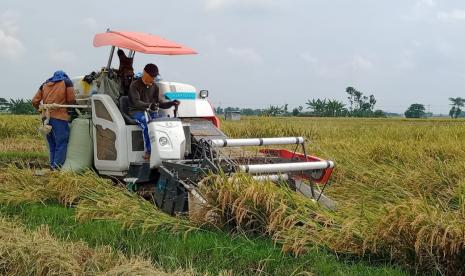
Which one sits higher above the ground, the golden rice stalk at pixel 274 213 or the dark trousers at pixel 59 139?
the dark trousers at pixel 59 139

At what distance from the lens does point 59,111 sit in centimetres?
828

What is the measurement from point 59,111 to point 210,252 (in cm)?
426

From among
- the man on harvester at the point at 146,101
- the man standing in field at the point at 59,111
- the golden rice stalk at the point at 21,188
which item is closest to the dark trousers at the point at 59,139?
the man standing in field at the point at 59,111

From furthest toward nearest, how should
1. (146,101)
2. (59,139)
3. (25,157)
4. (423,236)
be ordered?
(25,157) < (59,139) < (146,101) < (423,236)

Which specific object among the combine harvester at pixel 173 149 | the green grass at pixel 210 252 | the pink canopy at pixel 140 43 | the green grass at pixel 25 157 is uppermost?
the pink canopy at pixel 140 43

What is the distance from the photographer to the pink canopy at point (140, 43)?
7227 millimetres

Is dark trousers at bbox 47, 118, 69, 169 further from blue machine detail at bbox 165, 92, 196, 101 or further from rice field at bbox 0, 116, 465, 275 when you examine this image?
blue machine detail at bbox 165, 92, 196, 101

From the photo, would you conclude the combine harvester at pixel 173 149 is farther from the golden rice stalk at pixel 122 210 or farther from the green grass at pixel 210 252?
the green grass at pixel 210 252

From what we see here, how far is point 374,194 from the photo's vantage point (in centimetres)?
611

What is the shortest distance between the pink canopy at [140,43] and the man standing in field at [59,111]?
874 mm

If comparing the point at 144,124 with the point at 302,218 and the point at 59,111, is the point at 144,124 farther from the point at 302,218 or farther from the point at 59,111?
the point at 302,218

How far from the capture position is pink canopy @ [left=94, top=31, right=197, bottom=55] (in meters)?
7.23

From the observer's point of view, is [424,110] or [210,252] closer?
[210,252]

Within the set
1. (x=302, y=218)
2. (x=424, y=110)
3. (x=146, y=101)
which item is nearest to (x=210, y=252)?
(x=302, y=218)
